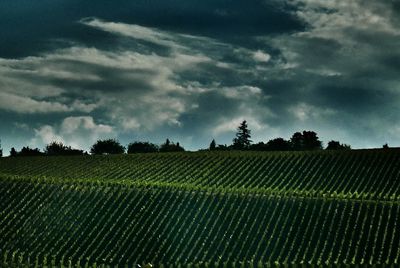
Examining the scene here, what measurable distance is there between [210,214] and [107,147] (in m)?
50.4

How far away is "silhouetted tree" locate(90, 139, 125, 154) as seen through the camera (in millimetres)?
84000

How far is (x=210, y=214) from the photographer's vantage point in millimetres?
34906

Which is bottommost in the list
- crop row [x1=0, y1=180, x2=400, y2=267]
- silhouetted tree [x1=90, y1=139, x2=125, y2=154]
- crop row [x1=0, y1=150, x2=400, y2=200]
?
crop row [x1=0, y1=180, x2=400, y2=267]

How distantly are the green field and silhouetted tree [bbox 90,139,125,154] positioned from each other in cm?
3780

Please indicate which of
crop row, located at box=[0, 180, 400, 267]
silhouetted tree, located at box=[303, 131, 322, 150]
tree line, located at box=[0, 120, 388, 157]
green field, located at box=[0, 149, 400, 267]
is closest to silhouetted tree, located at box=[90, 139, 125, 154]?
tree line, located at box=[0, 120, 388, 157]

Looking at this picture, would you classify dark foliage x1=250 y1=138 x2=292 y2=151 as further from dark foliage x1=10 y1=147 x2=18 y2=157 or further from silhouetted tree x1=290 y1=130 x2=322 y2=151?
dark foliage x1=10 y1=147 x2=18 y2=157

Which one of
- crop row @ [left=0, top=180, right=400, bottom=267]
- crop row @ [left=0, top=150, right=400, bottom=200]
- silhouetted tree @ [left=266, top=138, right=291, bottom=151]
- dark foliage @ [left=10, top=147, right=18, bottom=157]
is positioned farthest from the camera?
dark foliage @ [left=10, top=147, right=18, bottom=157]

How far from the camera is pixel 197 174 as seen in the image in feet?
144

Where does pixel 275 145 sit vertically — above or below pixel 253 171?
above

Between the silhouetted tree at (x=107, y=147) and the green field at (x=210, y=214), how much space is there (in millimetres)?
37799

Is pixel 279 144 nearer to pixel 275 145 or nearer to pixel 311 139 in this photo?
pixel 275 145

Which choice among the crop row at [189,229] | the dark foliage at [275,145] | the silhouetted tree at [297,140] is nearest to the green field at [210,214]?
the crop row at [189,229]

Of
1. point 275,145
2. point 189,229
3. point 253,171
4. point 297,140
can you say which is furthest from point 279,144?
point 189,229

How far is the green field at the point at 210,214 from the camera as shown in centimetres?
3127
